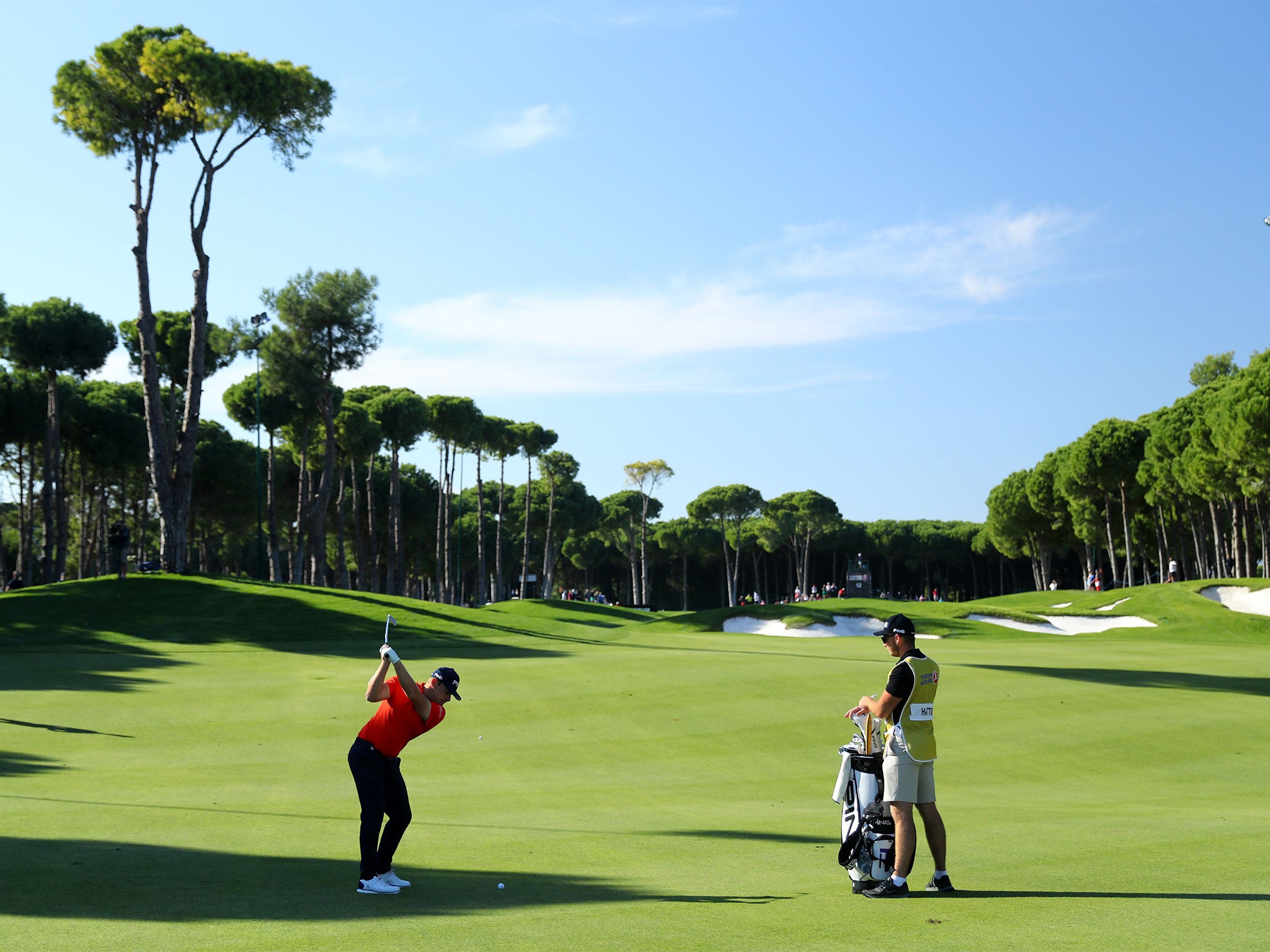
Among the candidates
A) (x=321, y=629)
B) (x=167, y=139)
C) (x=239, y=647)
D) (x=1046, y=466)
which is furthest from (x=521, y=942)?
(x=1046, y=466)

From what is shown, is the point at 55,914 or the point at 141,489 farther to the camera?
the point at 141,489

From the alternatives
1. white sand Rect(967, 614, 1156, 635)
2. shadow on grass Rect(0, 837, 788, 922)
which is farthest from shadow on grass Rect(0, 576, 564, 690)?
white sand Rect(967, 614, 1156, 635)

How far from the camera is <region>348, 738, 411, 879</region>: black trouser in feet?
23.5

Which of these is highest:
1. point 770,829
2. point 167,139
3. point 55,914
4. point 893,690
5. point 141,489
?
point 167,139

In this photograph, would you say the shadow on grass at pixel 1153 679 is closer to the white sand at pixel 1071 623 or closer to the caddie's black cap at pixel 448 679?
the white sand at pixel 1071 623

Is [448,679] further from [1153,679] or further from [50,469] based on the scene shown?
[50,469]

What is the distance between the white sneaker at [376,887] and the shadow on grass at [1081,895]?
3698 mm

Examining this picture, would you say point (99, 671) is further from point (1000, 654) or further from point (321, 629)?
point (1000, 654)

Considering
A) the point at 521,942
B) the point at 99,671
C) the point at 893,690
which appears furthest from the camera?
the point at 99,671

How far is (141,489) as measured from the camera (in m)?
68.8

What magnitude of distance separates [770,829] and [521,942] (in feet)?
17.4

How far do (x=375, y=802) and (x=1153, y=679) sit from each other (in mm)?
20326

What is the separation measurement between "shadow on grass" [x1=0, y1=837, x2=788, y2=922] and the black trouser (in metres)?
0.27

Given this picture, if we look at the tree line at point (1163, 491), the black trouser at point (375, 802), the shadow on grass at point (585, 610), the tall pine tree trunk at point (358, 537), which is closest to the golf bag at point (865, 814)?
the black trouser at point (375, 802)
